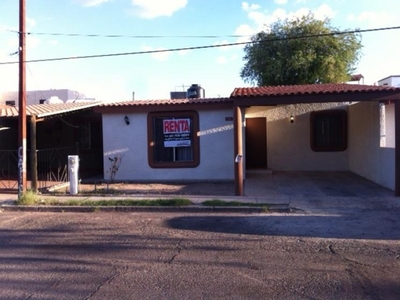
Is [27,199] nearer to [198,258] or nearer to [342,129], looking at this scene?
[198,258]

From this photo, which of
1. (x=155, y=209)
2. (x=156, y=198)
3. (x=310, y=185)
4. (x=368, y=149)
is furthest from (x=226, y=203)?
(x=368, y=149)

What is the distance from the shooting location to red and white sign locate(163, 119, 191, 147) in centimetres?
1588

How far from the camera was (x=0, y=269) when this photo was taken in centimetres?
637

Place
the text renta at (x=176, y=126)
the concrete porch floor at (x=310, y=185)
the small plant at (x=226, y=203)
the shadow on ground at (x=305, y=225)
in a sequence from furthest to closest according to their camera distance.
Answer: the text renta at (x=176, y=126), the concrete porch floor at (x=310, y=185), the small plant at (x=226, y=203), the shadow on ground at (x=305, y=225)

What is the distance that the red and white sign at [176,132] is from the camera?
15883 millimetres

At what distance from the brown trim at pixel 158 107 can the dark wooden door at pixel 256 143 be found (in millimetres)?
4592

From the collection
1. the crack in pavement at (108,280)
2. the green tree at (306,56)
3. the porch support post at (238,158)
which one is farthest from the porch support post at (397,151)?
the green tree at (306,56)

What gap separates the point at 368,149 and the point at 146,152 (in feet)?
25.8

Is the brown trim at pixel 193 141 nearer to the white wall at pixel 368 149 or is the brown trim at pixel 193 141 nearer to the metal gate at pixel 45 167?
the metal gate at pixel 45 167

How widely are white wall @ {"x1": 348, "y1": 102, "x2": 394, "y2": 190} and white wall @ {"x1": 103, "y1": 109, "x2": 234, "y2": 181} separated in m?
4.79

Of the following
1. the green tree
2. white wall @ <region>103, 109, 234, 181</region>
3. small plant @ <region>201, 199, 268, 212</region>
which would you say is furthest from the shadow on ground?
the green tree

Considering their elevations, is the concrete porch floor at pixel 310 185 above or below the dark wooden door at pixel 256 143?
below

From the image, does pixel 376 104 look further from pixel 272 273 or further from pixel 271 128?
pixel 272 273

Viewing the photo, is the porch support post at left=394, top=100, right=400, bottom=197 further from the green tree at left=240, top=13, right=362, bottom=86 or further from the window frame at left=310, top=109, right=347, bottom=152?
the green tree at left=240, top=13, right=362, bottom=86
